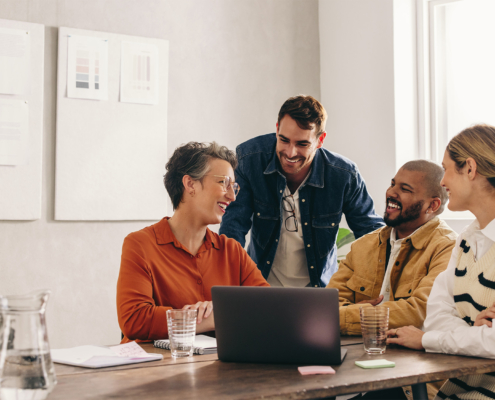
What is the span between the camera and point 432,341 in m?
1.46

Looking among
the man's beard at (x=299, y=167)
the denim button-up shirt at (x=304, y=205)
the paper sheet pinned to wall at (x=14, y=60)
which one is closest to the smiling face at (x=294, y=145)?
the man's beard at (x=299, y=167)

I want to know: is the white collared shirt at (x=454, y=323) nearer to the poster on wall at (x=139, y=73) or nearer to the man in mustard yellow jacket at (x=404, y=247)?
the man in mustard yellow jacket at (x=404, y=247)

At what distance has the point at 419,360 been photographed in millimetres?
1364

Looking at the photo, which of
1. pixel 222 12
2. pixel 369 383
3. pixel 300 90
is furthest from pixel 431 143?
pixel 369 383

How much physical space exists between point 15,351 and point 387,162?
9.94 feet

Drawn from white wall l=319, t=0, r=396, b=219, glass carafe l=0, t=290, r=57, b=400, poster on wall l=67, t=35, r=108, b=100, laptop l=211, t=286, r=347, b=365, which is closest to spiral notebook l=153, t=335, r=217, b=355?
laptop l=211, t=286, r=347, b=365

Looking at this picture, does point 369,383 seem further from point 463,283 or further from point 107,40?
point 107,40

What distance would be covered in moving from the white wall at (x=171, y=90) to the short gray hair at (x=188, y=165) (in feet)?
4.34

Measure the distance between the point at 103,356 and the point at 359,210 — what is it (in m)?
1.60

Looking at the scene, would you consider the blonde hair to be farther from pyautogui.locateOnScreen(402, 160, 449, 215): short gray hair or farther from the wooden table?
the wooden table

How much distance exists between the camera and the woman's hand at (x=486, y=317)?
1415mm

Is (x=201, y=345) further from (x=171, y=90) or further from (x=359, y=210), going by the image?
(x=171, y=90)

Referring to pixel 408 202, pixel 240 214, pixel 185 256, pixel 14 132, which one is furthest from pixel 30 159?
pixel 408 202

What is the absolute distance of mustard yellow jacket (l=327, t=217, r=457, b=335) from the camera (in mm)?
1759
